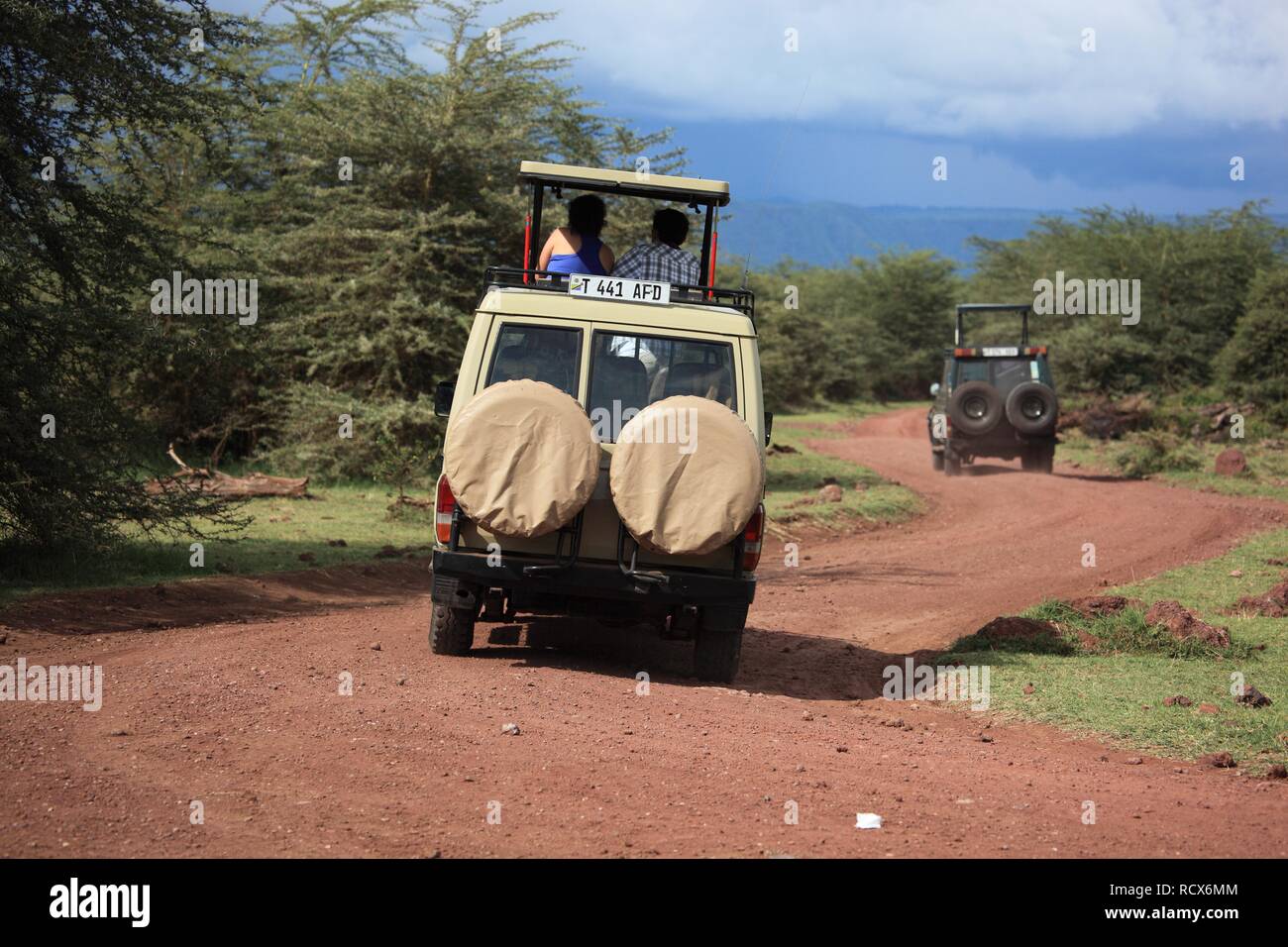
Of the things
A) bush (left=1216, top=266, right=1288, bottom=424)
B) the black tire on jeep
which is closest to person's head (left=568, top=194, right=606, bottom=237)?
the black tire on jeep

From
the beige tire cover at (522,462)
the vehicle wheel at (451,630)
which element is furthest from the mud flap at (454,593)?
the beige tire cover at (522,462)

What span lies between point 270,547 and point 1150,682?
826 centimetres

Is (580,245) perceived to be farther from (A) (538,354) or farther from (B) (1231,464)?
(B) (1231,464)

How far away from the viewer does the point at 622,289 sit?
8.01 metres

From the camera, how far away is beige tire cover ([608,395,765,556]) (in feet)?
22.8

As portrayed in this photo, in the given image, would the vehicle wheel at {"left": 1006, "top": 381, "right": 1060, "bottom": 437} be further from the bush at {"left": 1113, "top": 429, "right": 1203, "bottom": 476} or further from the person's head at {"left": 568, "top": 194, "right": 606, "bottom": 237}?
the person's head at {"left": 568, "top": 194, "right": 606, "bottom": 237}

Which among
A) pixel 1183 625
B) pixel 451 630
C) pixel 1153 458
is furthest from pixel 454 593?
pixel 1153 458

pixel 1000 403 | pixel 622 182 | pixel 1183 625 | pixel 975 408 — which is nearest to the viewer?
pixel 622 182

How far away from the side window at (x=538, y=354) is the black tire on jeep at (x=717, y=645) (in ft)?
5.36

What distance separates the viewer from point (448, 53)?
737 inches

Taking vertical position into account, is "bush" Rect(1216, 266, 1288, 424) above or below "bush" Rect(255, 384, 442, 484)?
above

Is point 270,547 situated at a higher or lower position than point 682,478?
lower

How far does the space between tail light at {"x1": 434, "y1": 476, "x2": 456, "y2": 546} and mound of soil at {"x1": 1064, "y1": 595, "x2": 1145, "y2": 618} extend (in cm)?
515

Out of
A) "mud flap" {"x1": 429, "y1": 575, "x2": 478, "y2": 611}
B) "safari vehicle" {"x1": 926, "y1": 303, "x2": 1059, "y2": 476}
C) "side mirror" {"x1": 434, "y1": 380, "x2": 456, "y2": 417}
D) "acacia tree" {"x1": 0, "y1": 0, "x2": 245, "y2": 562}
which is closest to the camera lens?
"mud flap" {"x1": 429, "y1": 575, "x2": 478, "y2": 611}
